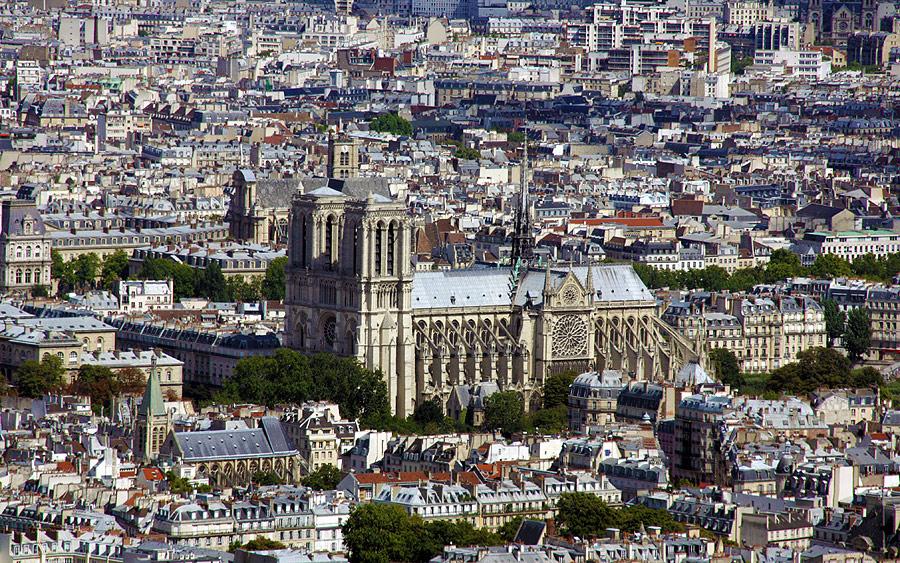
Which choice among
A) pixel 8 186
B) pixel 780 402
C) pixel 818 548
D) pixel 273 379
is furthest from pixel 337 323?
pixel 8 186

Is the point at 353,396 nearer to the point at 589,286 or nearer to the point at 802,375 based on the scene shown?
the point at 589,286

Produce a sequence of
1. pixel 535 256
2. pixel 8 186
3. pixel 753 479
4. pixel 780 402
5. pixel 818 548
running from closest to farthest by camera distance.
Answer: pixel 818 548 → pixel 753 479 → pixel 780 402 → pixel 535 256 → pixel 8 186

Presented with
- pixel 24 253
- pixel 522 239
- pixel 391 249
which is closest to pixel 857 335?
pixel 522 239

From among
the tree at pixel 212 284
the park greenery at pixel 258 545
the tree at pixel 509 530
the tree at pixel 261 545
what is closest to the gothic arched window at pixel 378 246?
the tree at pixel 212 284

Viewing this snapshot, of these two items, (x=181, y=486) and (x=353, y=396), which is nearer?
(x=181, y=486)

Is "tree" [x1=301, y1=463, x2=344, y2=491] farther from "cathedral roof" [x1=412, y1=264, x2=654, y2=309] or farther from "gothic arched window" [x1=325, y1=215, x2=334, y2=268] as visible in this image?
"cathedral roof" [x1=412, y1=264, x2=654, y2=309]

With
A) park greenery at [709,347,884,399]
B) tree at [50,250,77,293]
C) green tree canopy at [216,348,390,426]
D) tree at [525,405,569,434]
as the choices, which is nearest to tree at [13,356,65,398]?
green tree canopy at [216,348,390,426]

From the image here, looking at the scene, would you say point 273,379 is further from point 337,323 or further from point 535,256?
point 535,256
